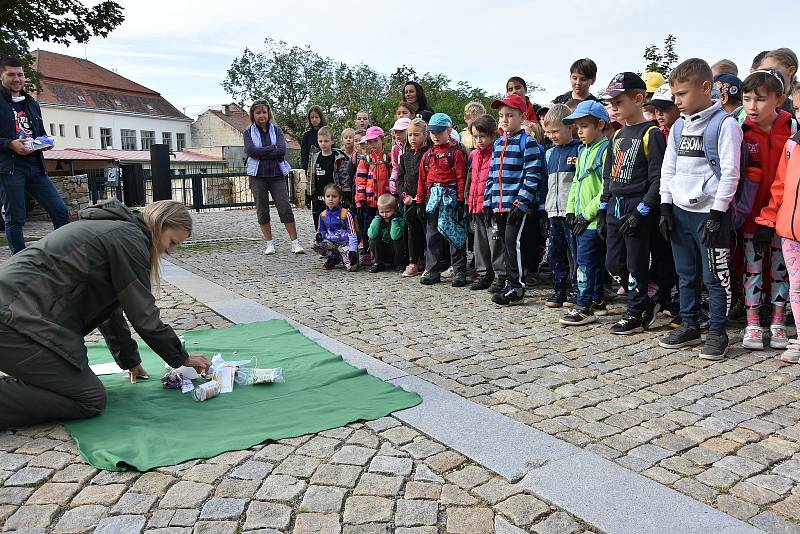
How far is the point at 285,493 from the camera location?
116 inches

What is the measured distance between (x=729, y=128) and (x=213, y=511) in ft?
13.1

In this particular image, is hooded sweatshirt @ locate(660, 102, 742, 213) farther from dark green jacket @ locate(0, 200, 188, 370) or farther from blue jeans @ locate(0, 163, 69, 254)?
blue jeans @ locate(0, 163, 69, 254)

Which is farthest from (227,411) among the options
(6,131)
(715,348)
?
(6,131)

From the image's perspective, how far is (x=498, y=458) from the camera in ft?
10.5

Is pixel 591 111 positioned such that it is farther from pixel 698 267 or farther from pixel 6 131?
pixel 6 131

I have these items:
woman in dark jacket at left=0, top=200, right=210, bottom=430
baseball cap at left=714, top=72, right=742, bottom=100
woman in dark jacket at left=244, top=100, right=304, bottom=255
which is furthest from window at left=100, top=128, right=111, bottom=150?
baseball cap at left=714, top=72, right=742, bottom=100

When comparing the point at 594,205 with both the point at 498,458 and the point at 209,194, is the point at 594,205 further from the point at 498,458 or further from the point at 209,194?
the point at 209,194

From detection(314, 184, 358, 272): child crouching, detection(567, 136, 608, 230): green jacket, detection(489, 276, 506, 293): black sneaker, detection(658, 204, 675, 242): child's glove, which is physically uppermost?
detection(567, 136, 608, 230): green jacket

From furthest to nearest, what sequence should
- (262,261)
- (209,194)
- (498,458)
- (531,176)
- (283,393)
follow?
1. (209,194)
2. (262,261)
3. (531,176)
4. (283,393)
5. (498,458)

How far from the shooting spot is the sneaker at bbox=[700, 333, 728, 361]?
474cm

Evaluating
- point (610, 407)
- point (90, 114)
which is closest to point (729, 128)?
point (610, 407)

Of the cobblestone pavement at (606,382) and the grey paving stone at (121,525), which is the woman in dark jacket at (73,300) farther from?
the cobblestone pavement at (606,382)

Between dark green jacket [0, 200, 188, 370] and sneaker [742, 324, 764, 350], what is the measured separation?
13.0 feet

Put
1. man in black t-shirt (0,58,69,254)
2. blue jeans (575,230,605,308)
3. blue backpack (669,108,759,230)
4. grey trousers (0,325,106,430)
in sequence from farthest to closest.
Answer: man in black t-shirt (0,58,69,254) < blue jeans (575,230,605,308) < blue backpack (669,108,759,230) < grey trousers (0,325,106,430)
